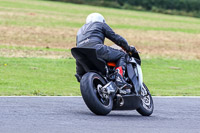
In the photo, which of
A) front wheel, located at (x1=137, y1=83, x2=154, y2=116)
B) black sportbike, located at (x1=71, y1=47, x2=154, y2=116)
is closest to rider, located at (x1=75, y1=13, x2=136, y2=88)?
black sportbike, located at (x1=71, y1=47, x2=154, y2=116)

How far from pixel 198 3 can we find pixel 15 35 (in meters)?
41.9

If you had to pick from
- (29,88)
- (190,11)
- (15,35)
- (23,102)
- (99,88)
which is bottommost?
(190,11)

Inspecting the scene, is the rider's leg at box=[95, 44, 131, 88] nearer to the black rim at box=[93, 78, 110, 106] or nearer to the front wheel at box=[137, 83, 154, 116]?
the black rim at box=[93, 78, 110, 106]

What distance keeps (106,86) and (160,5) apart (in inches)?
2400

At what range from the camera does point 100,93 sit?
318 inches

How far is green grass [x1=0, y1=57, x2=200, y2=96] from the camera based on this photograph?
42.0ft

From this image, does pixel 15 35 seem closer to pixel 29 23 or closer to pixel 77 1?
pixel 29 23

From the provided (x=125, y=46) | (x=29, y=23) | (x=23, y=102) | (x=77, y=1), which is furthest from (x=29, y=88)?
(x=77, y=1)

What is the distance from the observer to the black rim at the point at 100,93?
8.05 metres

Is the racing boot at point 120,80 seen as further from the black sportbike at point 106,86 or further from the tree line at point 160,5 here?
the tree line at point 160,5

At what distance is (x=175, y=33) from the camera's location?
37.8 m

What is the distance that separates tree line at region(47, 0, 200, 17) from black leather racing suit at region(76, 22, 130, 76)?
185ft

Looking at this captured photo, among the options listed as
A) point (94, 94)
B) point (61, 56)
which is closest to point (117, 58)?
point (94, 94)

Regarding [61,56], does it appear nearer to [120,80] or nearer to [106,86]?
[120,80]
